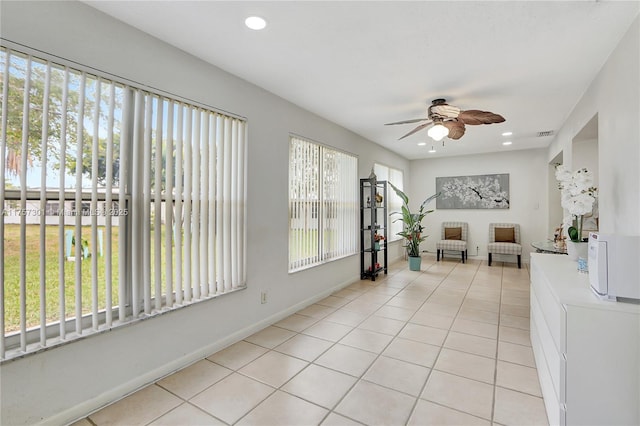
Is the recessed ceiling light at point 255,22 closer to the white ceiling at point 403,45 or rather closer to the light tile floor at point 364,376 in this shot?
the white ceiling at point 403,45

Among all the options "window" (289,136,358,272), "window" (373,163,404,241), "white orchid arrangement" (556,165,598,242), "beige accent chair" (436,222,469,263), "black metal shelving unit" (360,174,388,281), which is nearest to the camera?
"white orchid arrangement" (556,165,598,242)

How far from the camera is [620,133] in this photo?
211 cm

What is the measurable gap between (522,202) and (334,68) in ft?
19.5

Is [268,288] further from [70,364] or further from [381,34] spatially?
[381,34]

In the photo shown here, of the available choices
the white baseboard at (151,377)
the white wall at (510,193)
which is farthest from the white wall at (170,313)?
the white wall at (510,193)

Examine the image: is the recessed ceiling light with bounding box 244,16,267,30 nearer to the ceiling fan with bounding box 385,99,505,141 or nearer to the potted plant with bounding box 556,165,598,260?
the ceiling fan with bounding box 385,99,505,141

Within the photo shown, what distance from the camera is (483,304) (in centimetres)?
383

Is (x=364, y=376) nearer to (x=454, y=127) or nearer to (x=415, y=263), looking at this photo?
(x=454, y=127)

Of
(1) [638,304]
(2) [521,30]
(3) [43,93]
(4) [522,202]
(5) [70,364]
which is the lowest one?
(5) [70,364]

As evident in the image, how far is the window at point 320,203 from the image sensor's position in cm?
365

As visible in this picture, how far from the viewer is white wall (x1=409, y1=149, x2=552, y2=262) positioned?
6359mm

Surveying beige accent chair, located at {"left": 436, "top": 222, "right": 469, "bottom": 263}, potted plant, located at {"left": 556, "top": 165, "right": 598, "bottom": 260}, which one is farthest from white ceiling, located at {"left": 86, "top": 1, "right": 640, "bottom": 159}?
beige accent chair, located at {"left": 436, "top": 222, "right": 469, "bottom": 263}

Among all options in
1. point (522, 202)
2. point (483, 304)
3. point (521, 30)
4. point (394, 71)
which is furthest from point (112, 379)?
point (522, 202)

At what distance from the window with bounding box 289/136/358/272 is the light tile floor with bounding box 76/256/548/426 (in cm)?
81
